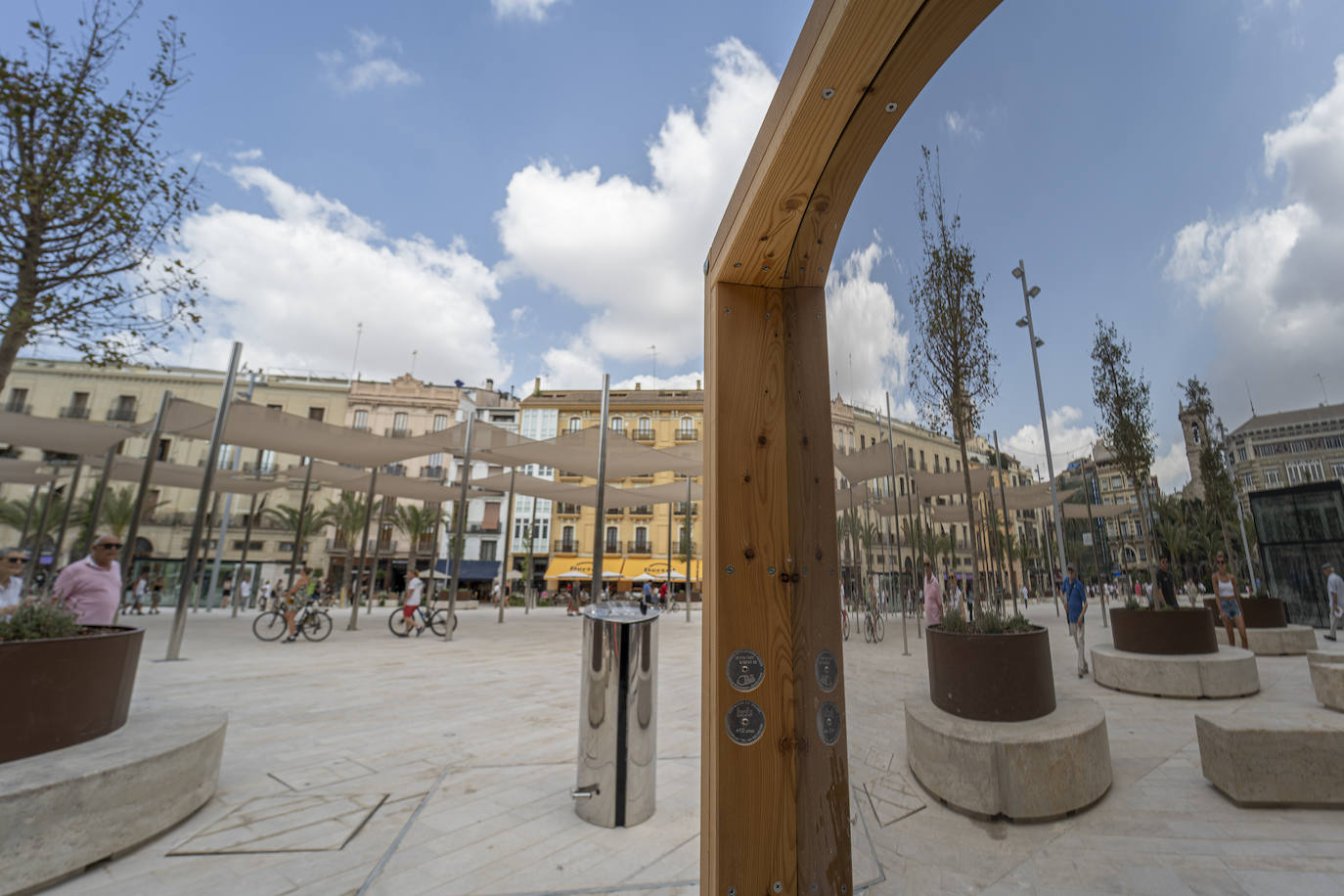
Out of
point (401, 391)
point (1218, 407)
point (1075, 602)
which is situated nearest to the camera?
point (1218, 407)

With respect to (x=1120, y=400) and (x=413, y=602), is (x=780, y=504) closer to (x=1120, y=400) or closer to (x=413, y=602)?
(x=1120, y=400)

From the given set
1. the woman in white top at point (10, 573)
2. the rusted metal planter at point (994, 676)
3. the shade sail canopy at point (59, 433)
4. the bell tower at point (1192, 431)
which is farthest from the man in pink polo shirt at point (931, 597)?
the shade sail canopy at point (59, 433)

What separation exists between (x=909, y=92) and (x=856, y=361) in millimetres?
852

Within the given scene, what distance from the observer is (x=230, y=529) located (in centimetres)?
2606

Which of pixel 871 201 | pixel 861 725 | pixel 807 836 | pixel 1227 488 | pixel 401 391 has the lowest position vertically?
pixel 807 836

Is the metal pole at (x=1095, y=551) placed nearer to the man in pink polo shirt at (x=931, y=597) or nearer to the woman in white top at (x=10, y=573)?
the man in pink polo shirt at (x=931, y=597)

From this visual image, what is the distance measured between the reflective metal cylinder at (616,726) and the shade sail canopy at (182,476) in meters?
12.2

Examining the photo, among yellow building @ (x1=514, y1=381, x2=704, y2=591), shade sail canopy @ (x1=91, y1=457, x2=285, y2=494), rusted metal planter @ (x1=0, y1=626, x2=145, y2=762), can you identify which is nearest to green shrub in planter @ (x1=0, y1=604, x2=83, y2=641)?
rusted metal planter @ (x1=0, y1=626, x2=145, y2=762)

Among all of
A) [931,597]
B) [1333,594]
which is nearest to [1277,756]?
[931,597]

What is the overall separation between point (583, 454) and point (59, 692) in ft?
23.5

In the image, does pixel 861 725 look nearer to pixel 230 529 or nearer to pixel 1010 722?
pixel 1010 722

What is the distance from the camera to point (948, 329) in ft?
5.82

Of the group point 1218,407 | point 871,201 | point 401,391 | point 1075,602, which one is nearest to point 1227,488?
point 1218,407

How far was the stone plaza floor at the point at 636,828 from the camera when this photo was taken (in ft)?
4.14
